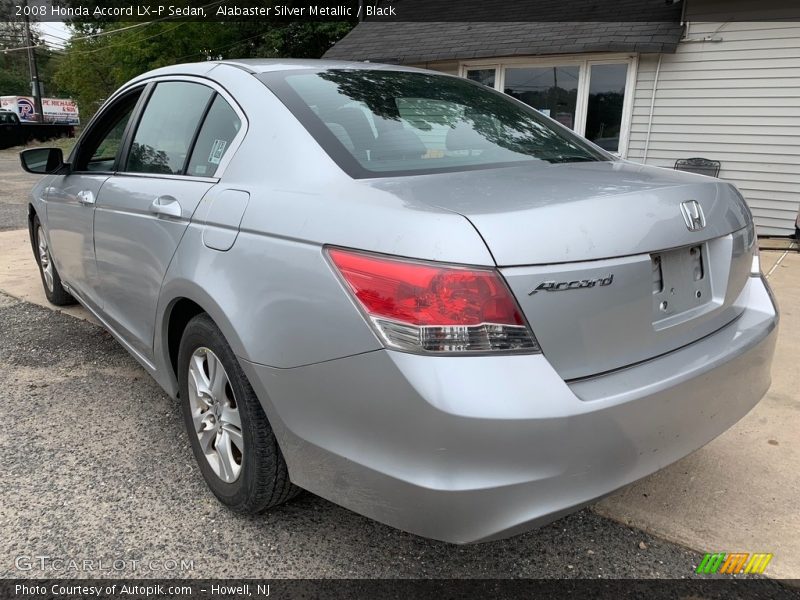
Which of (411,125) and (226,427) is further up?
(411,125)

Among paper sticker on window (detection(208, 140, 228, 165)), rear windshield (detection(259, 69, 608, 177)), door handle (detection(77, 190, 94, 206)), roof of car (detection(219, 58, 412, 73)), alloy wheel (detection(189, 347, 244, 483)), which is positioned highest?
roof of car (detection(219, 58, 412, 73))

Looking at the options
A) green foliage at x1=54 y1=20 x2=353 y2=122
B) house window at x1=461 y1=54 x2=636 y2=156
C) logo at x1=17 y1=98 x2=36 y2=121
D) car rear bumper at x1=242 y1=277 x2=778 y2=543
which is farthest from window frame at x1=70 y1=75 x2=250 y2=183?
logo at x1=17 y1=98 x2=36 y2=121

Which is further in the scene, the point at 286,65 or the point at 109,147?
the point at 109,147

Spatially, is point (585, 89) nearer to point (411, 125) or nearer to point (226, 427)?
point (411, 125)

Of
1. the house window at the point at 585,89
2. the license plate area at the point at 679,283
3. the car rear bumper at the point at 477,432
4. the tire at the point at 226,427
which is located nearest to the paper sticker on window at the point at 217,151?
the tire at the point at 226,427

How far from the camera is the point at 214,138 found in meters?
2.37

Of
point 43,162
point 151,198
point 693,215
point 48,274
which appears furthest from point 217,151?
point 48,274

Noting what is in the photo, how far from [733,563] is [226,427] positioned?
5.88 ft

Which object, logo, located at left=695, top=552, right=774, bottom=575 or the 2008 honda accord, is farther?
logo, located at left=695, top=552, right=774, bottom=575

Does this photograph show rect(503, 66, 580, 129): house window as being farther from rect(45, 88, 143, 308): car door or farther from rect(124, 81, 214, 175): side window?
rect(124, 81, 214, 175): side window

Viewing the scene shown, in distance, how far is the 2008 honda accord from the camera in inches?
59.1

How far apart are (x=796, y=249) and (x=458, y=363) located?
730cm

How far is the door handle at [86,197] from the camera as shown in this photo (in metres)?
3.10

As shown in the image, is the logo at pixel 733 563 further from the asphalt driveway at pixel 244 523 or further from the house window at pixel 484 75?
the house window at pixel 484 75
